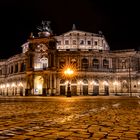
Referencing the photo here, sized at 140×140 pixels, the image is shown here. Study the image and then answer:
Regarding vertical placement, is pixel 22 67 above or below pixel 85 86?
above

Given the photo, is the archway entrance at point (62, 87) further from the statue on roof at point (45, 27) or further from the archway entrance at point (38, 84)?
the statue on roof at point (45, 27)

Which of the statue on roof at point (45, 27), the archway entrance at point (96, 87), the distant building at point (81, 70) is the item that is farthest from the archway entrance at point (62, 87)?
the statue on roof at point (45, 27)

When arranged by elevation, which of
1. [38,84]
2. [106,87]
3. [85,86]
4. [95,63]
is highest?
[95,63]

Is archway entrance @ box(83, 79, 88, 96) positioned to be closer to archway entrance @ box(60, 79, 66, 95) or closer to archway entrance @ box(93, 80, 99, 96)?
archway entrance @ box(93, 80, 99, 96)

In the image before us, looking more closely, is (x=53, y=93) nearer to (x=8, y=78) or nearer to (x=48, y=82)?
(x=48, y=82)

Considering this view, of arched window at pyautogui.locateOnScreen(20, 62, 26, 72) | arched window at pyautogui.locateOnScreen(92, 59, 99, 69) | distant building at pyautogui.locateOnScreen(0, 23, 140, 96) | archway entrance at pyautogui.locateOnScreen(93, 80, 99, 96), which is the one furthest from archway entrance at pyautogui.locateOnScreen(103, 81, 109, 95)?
arched window at pyautogui.locateOnScreen(20, 62, 26, 72)

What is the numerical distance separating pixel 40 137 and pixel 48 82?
53.1 m

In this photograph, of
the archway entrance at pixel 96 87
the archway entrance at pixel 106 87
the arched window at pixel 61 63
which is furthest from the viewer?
the arched window at pixel 61 63

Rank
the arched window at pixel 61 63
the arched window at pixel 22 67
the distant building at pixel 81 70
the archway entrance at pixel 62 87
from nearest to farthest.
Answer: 1. the distant building at pixel 81 70
2. the archway entrance at pixel 62 87
3. the arched window at pixel 61 63
4. the arched window at pixel 22 67

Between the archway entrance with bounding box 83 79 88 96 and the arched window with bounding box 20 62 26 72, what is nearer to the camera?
the archway entrance with bounding box 83 79 88 96

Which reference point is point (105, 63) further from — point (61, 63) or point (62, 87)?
point (62, 87)

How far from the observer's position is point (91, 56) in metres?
59.5

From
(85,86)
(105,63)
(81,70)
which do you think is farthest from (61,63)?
(105,63)

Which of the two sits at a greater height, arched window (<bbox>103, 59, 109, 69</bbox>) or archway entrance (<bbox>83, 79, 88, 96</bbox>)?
arched window (<bbox>103, 59, 109, 69</bbox>)
